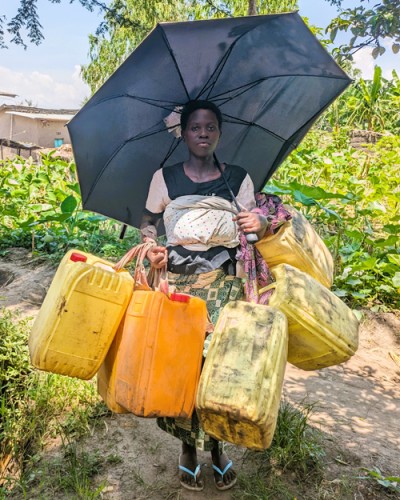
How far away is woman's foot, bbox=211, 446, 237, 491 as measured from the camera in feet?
7.91

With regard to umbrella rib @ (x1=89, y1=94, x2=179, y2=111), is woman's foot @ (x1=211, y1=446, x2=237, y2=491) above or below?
below

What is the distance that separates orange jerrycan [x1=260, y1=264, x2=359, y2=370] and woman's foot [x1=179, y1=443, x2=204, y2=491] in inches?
35.1

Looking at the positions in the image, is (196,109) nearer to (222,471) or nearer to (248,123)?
(248,123)

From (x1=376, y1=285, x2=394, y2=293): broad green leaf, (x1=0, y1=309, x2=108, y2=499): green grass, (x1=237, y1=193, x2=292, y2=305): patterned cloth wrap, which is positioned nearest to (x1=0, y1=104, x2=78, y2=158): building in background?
(x1=376, y1=285, x2=394, y2=293): broad green leaf

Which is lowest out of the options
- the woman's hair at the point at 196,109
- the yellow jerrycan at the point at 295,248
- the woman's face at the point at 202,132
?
the yellow jerrycan at the point at 295,248

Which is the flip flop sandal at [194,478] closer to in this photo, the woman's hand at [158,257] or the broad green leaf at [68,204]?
the woman's hand at [158,257]

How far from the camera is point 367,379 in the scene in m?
3.93

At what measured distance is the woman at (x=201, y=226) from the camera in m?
2.15

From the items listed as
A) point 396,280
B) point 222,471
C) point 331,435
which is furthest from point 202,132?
point 396,280

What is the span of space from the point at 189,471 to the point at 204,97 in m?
1.87

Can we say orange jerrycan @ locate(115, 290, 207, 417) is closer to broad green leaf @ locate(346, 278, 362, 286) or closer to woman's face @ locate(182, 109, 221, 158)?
woman's face @ locate(182, 109, 221, 158)

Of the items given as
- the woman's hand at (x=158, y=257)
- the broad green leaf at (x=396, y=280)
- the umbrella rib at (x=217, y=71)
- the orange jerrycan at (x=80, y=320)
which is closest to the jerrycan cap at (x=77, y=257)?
the orange jerrycan at (x=80, y=320)

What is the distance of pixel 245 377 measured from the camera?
1.59 meters

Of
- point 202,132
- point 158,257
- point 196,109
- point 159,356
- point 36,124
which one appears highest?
point 36,124
